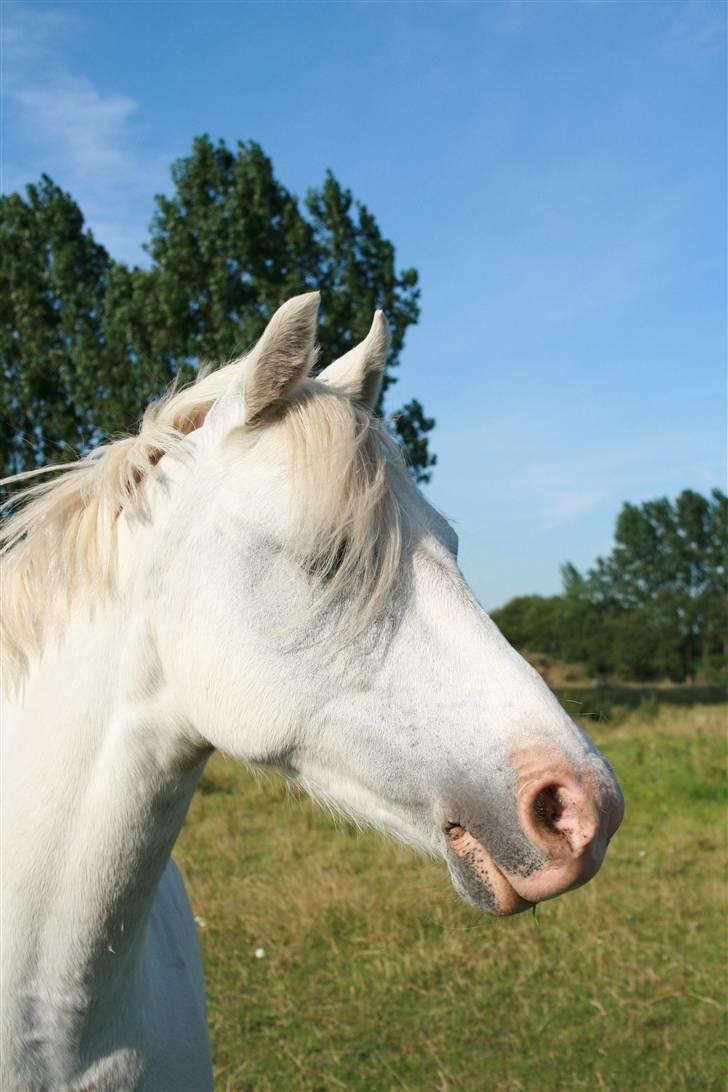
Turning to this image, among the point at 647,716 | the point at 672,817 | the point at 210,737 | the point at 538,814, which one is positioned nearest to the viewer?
the point at 538,814

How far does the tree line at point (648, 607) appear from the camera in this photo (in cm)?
4294

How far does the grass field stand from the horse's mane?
1.73 m

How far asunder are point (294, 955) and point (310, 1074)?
119 centimetres

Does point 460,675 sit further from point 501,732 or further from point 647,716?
point 647,716

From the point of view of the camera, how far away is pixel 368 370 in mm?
1840

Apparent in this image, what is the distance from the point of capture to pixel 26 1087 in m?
1.60

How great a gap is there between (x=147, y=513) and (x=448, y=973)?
4.00 metres

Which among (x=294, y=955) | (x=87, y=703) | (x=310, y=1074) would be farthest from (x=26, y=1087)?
(x=294, y=955)

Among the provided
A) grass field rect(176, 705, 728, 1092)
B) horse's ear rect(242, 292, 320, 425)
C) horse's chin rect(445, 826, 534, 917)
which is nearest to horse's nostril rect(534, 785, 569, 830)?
horse's chin rect(445, 826, 534, 917)

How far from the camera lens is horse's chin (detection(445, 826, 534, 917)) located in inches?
54.1

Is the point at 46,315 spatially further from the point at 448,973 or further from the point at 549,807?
the point at 549,807

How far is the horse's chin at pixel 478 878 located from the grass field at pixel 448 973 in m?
1.47

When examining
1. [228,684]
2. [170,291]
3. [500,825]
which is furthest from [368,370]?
[170,291]

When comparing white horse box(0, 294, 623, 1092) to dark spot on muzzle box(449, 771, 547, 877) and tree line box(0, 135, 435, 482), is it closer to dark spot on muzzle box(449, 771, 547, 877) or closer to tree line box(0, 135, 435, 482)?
dark spot on muzzle box(449, 771, 547, 877)
